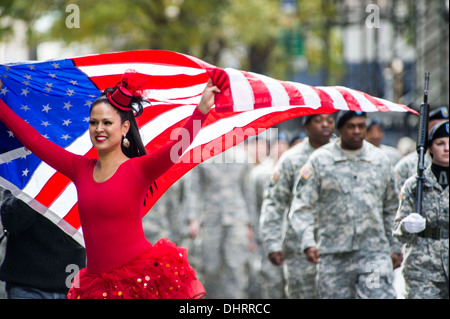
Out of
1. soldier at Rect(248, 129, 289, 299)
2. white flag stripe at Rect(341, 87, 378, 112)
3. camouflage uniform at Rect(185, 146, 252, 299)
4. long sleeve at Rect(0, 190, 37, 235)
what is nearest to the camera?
white flag stripe at Rect(341, 87, 378, 112)

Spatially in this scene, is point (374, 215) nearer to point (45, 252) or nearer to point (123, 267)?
point (45, 252)

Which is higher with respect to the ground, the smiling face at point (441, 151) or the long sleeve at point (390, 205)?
the smiling face at point (441, 151)

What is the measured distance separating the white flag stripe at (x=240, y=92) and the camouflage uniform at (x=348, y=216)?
346 cm

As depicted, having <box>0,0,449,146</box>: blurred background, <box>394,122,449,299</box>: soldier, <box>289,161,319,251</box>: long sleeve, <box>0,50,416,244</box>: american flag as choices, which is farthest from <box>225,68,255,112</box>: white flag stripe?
<box>0,0,449,146</box>: blurred background

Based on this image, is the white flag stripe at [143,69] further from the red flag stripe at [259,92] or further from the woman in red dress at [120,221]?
the red flag stripe at [259,92]

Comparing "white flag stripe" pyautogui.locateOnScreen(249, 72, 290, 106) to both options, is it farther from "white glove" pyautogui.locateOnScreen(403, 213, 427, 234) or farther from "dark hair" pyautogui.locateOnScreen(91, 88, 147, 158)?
"white glove" pyautogui.locateOnScreen(403, 213, 427, 234)

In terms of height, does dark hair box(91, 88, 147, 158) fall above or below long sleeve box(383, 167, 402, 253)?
above

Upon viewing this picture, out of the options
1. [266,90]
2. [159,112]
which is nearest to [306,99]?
[266,90]

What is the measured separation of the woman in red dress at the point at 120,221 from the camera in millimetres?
5008

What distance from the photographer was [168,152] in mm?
4902

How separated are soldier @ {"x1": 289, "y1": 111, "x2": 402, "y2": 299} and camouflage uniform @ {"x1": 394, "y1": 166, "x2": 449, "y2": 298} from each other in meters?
0.46

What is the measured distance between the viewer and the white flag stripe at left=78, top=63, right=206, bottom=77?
18.7 feet

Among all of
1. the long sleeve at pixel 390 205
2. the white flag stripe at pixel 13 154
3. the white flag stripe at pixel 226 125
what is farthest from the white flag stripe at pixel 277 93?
the long sleeve at pixel 390 205

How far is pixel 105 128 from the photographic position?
5199 mm
